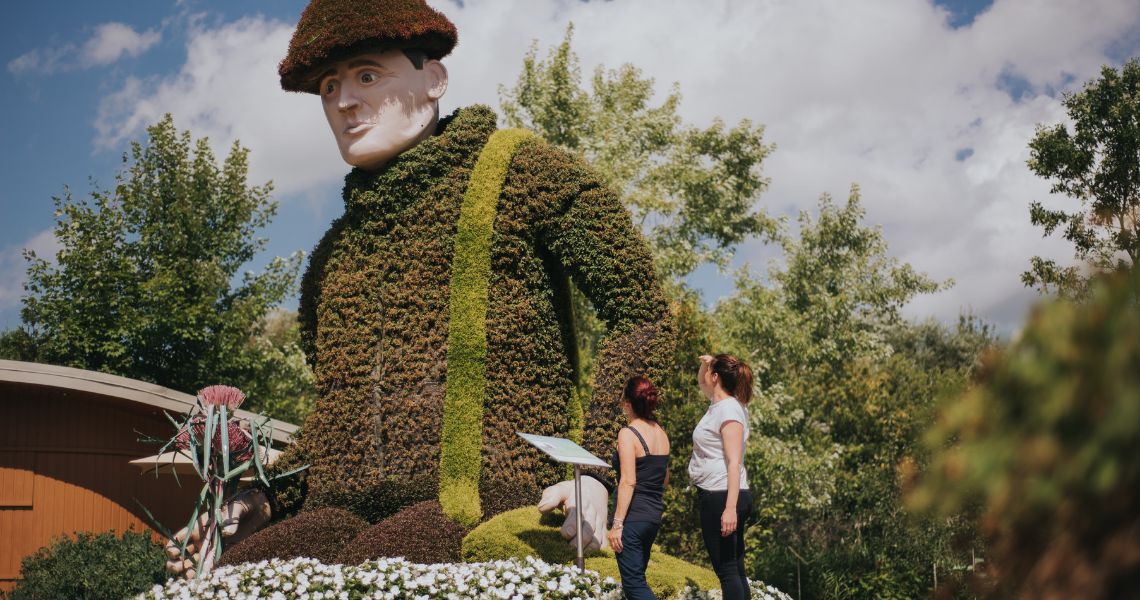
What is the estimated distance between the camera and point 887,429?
2120 centimetres

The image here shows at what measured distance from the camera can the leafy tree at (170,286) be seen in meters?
18.9

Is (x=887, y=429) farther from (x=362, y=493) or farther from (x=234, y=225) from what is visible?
(x=362, y=493)

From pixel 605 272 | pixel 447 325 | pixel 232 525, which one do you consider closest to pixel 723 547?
pixel 605 272

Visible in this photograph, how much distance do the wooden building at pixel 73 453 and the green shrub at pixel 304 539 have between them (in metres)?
4.95

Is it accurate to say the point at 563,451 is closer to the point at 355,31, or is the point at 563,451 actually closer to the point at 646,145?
the point at 355,31

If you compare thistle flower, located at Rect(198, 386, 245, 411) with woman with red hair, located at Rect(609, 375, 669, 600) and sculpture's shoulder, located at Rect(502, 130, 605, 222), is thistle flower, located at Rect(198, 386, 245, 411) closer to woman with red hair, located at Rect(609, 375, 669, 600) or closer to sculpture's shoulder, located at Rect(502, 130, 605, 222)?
sculpture's shoulder, located at Rect(502, 130, 605, 222)

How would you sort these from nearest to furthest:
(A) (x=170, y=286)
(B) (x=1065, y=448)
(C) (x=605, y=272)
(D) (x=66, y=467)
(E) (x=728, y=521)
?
(B) (x=1065, y=448)
(E) (x=728, y=521)
(C) (x=605, y=272)
(D) (x=66, y=467)
(A) (x=170, y=286)

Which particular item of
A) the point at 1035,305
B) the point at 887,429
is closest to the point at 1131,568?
the point at 1035,305

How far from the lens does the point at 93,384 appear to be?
1055cm

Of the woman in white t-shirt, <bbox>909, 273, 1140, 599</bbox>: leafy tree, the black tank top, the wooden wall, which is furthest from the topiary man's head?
the wooden wall

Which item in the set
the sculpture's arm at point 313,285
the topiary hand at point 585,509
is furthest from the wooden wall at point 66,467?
the topiary hand at point 585,509

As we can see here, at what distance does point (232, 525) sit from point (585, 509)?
2.63m

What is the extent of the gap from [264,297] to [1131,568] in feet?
67.0

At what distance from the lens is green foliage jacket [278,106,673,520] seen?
19.9 feet
